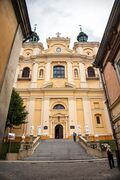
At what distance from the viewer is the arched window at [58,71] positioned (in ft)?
103

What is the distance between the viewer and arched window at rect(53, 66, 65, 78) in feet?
103

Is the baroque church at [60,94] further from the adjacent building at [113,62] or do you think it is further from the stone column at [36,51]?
the adjacent building at [113,62]

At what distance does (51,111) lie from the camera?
2714 cm

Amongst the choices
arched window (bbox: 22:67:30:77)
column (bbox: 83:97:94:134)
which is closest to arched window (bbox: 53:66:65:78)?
arched window (bbox: 22:67:30:77)

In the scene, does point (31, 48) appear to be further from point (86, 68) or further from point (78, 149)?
point (78, 149)

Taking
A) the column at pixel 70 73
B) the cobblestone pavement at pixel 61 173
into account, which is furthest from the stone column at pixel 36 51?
the cobblestone pavement at pixel 61 173

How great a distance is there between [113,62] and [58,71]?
25046 mm

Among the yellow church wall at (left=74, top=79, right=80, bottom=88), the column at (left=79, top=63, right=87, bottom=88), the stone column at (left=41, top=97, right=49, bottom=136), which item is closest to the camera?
the stone column at (left=41, top=97, right=49, bottom=136)

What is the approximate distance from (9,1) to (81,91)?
2462 cm

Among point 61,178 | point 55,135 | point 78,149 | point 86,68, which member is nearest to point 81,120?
point 55,135

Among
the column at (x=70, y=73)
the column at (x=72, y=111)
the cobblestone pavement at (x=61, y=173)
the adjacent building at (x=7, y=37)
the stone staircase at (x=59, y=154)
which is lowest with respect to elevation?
the cobblestone pavement at (x=61, y=173)

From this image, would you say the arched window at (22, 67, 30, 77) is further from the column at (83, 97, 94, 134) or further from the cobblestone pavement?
the cobblestone pavement

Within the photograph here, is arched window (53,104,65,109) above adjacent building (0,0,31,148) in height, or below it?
above

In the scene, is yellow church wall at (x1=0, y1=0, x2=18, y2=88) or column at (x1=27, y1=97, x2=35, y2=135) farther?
column at (x1=27, y1=97, x2=35, y2=135)
